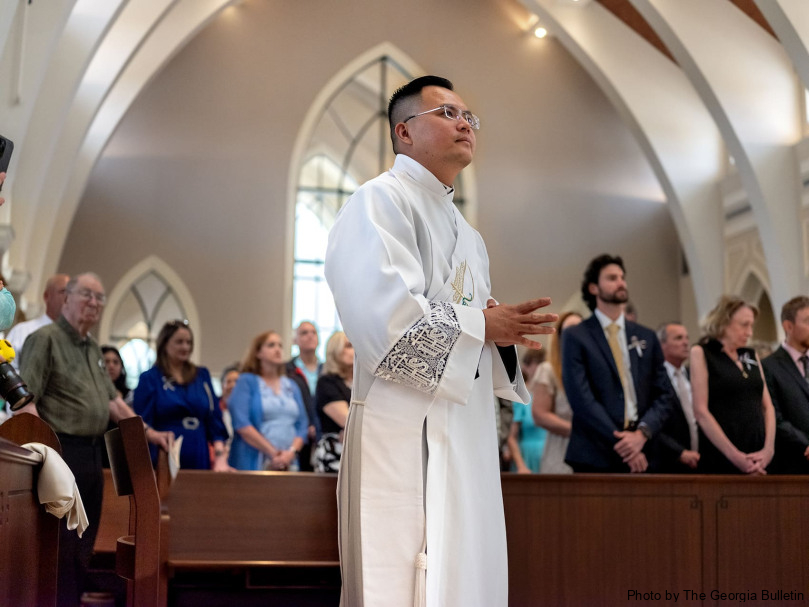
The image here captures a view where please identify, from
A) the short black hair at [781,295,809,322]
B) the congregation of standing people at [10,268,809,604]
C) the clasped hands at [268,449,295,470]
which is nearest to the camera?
the congregation of standing people at [10,268,809,604]

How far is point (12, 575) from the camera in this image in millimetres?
2178

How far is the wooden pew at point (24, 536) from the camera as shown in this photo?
2045mm

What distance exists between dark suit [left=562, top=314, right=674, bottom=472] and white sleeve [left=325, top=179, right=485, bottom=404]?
6.49ft

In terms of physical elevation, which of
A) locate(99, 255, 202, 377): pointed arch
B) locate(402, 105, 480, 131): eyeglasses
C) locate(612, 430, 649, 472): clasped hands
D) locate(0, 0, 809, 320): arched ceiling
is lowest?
locate(612, 430, 649, 472): clasped hands

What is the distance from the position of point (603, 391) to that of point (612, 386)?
0.15 ft

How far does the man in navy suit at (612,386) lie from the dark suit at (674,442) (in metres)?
0.18

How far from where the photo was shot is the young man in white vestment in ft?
7.54

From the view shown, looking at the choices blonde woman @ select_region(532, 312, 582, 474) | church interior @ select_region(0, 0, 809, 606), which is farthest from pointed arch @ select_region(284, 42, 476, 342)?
blonde woman @ select_region(532, 312, 582, 474)

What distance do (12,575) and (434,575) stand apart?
0.93 meters

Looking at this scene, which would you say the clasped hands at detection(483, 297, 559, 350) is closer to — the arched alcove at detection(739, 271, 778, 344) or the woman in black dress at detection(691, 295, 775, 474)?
the woman in black dress at detection(691, 295, 775, 474)

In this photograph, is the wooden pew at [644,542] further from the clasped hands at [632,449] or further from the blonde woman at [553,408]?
the blonde woman at [553,408]

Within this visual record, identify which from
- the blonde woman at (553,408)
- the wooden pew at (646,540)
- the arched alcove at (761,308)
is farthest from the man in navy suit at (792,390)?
the arched alcove at (761,308)

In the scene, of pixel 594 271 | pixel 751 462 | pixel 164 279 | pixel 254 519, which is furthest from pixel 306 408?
pixel 164 279

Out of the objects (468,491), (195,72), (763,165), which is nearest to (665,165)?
(763,165)
